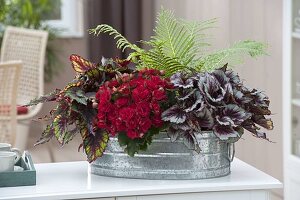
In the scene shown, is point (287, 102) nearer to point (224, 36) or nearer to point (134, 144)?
point (224, 36)

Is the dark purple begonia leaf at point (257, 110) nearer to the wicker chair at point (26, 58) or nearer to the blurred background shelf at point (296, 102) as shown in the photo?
the blurred background shelf at point (296, 102)

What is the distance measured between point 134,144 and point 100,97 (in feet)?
0.57

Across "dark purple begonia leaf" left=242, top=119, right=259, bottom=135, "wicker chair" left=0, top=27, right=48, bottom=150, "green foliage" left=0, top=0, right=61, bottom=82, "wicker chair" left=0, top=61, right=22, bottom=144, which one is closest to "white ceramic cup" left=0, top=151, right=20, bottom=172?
"dark purple begonia leaf" left=242, top=119, right=259, bottom=135

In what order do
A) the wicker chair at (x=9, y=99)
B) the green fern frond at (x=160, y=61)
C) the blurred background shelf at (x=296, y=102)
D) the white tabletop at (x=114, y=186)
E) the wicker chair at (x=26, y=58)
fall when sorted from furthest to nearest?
1. the wicker chair at (x=26, y=58)
2. the wicker chair at (x=9, y=99)
3. the blurred background shelf at (x=296, y=102)
4. the green fern frond at (x=160, y=61)
5. the white tabletop at (x=114, y=186)

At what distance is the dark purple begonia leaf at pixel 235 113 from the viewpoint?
2443 mm

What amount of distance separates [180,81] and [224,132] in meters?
0.20

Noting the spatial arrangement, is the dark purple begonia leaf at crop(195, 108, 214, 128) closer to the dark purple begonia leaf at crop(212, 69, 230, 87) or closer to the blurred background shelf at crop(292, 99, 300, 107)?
the dark purple begonia leaf at crop(212, 69, 230, 87)

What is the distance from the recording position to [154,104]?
2.40 metres

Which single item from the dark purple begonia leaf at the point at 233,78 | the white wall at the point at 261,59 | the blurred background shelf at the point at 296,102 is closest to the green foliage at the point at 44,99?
the dark purple begonia leaf at the point at 233,78

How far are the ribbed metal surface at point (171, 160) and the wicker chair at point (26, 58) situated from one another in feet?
12.8

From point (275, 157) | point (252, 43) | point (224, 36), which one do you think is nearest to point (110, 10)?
point (224, 36)

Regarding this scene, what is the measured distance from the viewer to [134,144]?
2.43 meters

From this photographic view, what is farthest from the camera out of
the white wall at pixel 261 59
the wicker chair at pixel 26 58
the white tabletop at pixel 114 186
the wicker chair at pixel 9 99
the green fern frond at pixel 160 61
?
the wicker chair at pixel 26 58

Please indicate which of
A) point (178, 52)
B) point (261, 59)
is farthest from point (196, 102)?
point (261, 59)
